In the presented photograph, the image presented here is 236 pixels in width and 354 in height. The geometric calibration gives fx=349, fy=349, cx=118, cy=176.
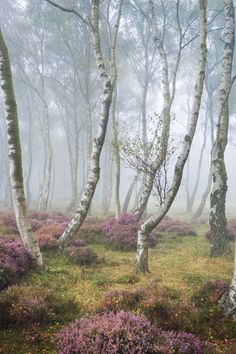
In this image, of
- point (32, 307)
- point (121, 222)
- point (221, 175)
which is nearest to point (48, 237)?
point (121, 222)

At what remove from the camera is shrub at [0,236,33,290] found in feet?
28.5

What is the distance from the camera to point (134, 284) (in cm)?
949

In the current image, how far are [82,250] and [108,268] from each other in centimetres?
131

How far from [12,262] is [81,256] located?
3144 millimetres

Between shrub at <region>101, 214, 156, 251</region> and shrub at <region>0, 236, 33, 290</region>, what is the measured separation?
5497 millimetres

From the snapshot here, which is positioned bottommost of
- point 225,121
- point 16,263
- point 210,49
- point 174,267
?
point 174,267

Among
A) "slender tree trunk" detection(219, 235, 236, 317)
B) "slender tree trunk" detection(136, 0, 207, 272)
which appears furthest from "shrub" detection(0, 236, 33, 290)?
"slender tree trunk" detection(219, 235, 236, 317)

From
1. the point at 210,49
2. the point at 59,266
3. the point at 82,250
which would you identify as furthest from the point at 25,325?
the point at 210,49

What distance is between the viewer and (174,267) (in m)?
11.9

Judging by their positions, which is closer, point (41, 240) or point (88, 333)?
point (88, 333)

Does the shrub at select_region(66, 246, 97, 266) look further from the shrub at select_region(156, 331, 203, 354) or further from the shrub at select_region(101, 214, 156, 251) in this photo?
the shrub at select_region(156, 331, 203, 354)

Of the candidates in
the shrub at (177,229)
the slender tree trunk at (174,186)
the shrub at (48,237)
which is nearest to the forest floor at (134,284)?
the shrub at (48,237)

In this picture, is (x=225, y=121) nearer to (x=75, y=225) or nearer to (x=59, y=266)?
(x=75, y=225)

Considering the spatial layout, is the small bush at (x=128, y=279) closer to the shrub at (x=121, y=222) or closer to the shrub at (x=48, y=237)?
the shrub at (x=48, y=237)
